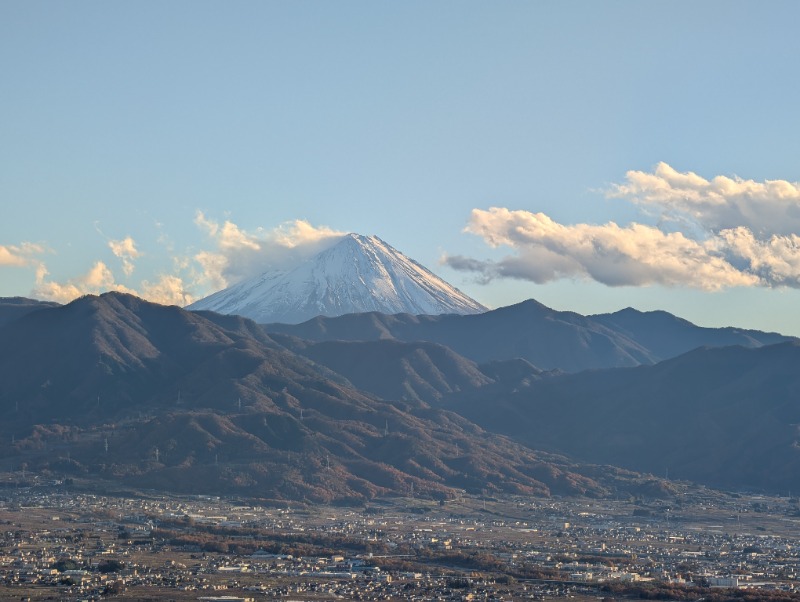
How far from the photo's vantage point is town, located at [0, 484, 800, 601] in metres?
121

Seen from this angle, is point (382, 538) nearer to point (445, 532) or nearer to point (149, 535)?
point (445, 532)

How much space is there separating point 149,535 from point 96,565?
2969 centimetres

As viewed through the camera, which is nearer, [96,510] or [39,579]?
[39,579]

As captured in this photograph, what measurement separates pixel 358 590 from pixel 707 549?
60454 mm

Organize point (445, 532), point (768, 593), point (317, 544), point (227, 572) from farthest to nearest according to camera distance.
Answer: point (445, 532) < point (317, 544) < point (227, 572) < point (768, 593)

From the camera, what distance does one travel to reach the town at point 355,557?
121438 mm

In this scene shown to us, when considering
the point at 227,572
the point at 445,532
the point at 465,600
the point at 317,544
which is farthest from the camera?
the point at 445,532

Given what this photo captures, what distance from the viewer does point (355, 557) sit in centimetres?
14700

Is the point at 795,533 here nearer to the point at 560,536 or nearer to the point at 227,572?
the point at 560,536

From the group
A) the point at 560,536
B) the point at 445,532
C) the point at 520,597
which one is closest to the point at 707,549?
the point at 560,536

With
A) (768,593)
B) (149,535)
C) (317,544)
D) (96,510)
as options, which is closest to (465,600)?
(768,593)

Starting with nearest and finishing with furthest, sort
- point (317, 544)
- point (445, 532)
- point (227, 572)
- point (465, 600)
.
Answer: point (465, 600), point (227, 572), point (317, 544), point (445, 532)

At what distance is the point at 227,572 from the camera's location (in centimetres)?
13225

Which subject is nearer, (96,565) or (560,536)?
(96,565)
